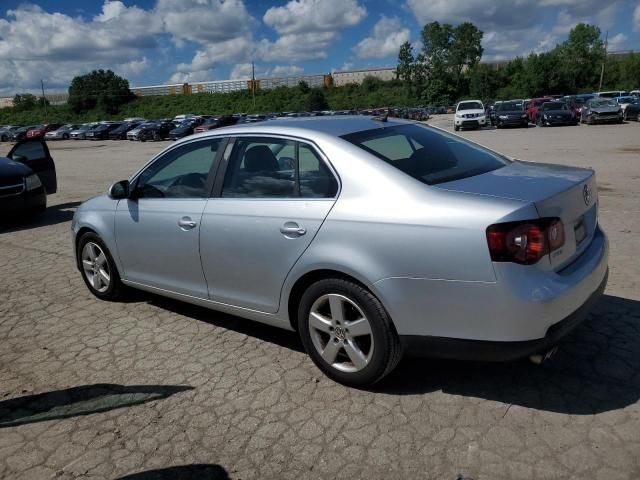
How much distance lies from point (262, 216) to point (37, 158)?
8.58 meters

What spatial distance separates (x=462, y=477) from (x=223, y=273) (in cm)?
201

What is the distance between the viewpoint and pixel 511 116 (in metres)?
31.0

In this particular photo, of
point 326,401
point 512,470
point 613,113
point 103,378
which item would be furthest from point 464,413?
point 613,113

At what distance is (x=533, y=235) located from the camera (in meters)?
2.67

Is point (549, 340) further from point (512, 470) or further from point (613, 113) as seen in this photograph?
point (613, 113)

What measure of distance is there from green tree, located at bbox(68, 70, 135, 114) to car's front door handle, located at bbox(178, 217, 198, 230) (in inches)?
4291

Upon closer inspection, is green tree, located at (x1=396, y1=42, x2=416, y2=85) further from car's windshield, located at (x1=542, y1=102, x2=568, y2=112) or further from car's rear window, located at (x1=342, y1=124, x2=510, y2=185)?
car's rear window, located at (x1=342, y1=124, x2=510, y2=185)

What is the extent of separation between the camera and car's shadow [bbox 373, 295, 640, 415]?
3033 mm

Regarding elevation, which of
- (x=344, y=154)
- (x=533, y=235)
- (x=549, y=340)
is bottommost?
(x=549, y=340)

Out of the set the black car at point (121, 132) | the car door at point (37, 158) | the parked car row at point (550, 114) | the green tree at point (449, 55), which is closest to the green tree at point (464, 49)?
the green tree at point (449, 55)

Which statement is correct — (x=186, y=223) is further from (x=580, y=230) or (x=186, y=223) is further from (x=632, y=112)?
(x=632, y=112)

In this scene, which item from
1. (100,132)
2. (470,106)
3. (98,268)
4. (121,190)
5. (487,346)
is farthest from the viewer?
(100,132)

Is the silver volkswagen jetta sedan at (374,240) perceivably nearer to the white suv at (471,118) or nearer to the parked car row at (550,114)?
the white suv at (471,118)

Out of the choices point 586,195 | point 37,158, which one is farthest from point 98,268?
point 37,158
